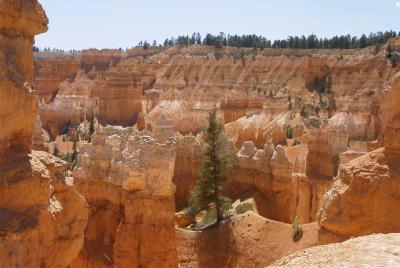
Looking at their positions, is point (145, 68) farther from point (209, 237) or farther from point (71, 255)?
point (71, 255)

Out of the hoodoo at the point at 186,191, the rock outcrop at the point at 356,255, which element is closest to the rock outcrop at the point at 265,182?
the hoodoo at the point at 186,191

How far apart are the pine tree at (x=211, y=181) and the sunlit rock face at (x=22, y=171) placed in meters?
11.3

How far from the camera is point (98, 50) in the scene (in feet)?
274

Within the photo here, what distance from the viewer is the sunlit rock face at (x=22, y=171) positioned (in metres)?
7.45

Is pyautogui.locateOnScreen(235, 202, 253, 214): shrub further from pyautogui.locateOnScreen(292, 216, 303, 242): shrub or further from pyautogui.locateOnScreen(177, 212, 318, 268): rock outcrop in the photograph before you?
pyautogui.locateOnScreen(292, 216, 303, 242): shrub

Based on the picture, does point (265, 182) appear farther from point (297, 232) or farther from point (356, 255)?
point (356, 255)

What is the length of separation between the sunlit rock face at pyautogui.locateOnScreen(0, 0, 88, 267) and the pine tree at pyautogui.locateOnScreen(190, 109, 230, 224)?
1127 cm

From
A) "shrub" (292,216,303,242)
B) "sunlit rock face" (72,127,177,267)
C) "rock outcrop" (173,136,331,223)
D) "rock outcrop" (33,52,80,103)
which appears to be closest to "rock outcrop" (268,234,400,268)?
"sunlit rock face" (72,127,177,267)

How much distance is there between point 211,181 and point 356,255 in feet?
44.5

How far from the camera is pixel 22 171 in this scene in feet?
26.0

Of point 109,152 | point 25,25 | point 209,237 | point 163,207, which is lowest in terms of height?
point 209,237

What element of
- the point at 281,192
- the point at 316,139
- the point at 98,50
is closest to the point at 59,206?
the point at 281,192

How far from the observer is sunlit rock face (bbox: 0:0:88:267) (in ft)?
24.4

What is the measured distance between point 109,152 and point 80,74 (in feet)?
208
